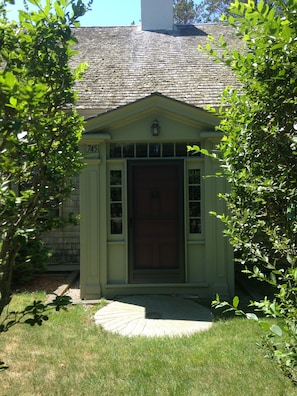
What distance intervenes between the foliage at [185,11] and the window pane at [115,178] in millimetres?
28615

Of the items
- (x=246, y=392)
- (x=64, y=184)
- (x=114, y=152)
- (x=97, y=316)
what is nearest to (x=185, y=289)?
(x=97, y=316)

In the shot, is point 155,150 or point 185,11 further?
point 185,11

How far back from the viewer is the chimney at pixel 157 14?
40.5 ft

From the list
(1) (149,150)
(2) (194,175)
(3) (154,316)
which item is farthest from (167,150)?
(3) (154,316)

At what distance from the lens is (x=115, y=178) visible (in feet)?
22.7

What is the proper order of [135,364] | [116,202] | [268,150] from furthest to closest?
[116,202] → [135,364] → [268,150]

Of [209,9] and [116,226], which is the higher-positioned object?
[209,9]

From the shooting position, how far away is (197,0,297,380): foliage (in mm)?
1768

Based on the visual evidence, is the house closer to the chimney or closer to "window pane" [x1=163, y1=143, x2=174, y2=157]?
"window pane" [x1=163, y1=143, x2=174, y2=157]

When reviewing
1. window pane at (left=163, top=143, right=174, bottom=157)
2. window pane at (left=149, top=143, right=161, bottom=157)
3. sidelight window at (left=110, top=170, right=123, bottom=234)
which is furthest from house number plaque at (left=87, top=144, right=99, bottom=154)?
window pane at (left=163, top=143, right=174, bottom=157)

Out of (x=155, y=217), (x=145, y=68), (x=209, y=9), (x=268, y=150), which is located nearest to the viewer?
(x=268, y=150)

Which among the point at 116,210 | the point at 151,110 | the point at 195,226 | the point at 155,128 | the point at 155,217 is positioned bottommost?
the point at 195,226

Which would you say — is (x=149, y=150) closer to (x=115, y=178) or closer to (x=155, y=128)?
(x=155, y=128)

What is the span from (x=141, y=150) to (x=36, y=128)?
512cm
